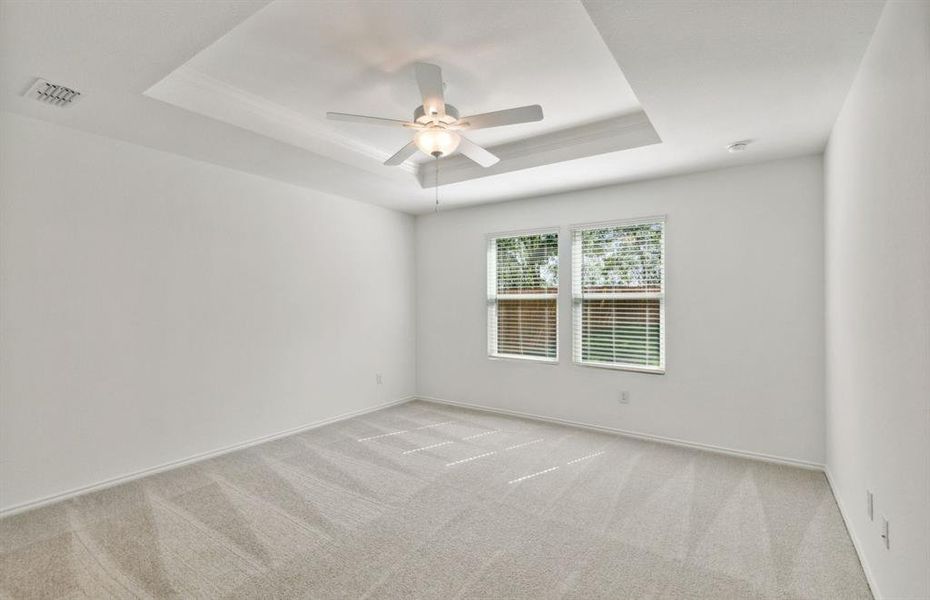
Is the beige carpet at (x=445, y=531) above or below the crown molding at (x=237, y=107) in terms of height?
below

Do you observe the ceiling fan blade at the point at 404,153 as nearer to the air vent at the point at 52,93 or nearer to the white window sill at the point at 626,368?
the air vent at the point at 52,93

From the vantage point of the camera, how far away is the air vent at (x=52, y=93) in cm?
237

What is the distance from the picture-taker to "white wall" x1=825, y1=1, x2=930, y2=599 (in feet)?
4.53

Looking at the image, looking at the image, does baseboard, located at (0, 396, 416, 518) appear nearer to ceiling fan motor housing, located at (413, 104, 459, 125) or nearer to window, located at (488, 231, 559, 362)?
window, located at (488, 231, 559, 362)

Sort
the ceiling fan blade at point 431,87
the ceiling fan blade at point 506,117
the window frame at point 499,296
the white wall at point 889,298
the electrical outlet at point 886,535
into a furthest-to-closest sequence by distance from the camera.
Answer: the window frame at point 499,296
the ceiling fan blade at point 506,117
the ceiling fan blade at point 431,87
the electrical outlet at point 886,535
the white wall at point 889,298

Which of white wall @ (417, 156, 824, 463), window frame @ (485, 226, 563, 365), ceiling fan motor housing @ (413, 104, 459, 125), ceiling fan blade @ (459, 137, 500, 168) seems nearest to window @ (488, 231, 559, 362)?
window frame @ (485, 226, 563, 365)

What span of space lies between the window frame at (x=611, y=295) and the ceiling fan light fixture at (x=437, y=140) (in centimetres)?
222

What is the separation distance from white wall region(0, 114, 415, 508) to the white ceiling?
1.35ft

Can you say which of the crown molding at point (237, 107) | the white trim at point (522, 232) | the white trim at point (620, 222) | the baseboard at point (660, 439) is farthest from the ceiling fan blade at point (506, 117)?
the baseboard at point (660, 439)

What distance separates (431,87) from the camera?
7.57ft

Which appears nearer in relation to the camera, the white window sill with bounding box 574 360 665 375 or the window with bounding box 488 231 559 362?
the white window sill with bounding box 574 360 665 375


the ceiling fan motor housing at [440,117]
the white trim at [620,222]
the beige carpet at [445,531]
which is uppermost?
the ceiling fan motor housing at [440,117]

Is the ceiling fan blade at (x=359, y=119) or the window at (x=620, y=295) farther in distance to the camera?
the window at (x=620, y=295)

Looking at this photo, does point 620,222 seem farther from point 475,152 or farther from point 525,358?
point 475,152
